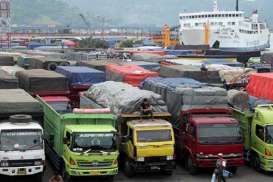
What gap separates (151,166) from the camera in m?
18.5

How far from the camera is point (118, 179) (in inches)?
742

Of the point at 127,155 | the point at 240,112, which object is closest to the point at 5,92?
the point at 127,155

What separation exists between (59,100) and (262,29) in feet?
242

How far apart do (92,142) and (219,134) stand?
15.6 feet

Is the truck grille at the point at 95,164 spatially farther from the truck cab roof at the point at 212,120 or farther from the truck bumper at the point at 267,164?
the truck bumper at the point at 267,164

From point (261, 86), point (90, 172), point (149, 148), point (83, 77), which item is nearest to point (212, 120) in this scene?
point (149, 148)

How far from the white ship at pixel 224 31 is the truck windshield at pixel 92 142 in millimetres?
65898

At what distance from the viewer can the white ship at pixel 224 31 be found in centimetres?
8256

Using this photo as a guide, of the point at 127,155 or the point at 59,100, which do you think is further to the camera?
the point at 59,100

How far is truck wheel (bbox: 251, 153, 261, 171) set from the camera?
2007 centimetres

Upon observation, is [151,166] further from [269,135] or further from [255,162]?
[269,135]

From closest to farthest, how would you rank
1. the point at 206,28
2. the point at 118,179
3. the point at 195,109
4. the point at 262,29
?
the point at 118,179 < the point at 195,109 < the point at 206,28 < the point at 262,29

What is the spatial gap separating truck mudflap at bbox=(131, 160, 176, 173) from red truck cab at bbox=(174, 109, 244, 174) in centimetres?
109

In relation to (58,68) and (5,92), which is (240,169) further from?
(58,68)
